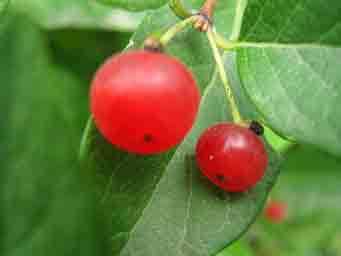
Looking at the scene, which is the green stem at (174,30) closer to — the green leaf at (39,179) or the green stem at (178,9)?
the green stem at (178,9)

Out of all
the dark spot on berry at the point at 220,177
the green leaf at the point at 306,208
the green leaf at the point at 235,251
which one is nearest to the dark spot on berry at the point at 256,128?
the dark spot on berry at the point at 220,177

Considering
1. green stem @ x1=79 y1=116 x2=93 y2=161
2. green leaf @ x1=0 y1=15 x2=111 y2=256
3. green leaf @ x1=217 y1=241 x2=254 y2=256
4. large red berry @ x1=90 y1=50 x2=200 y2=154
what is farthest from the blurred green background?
green leaf @ x1=217 y1=241 x2=254 y2=256

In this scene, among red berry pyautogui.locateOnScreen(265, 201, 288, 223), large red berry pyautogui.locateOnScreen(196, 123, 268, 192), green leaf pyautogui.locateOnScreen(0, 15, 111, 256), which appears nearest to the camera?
green leaf pyautogui.locateOnScreen(0, 15, 111, 256)

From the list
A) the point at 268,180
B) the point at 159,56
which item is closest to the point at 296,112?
the point at 268,180

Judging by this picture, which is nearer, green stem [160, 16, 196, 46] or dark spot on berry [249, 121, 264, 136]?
green stem [160, 16, 196, 46]

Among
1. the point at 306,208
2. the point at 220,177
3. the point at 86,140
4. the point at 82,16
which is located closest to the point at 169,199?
the point at 220,177

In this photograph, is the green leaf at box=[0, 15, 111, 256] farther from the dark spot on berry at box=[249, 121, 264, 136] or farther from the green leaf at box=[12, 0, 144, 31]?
the green leaf at box=[12, 0, 144, 31]
